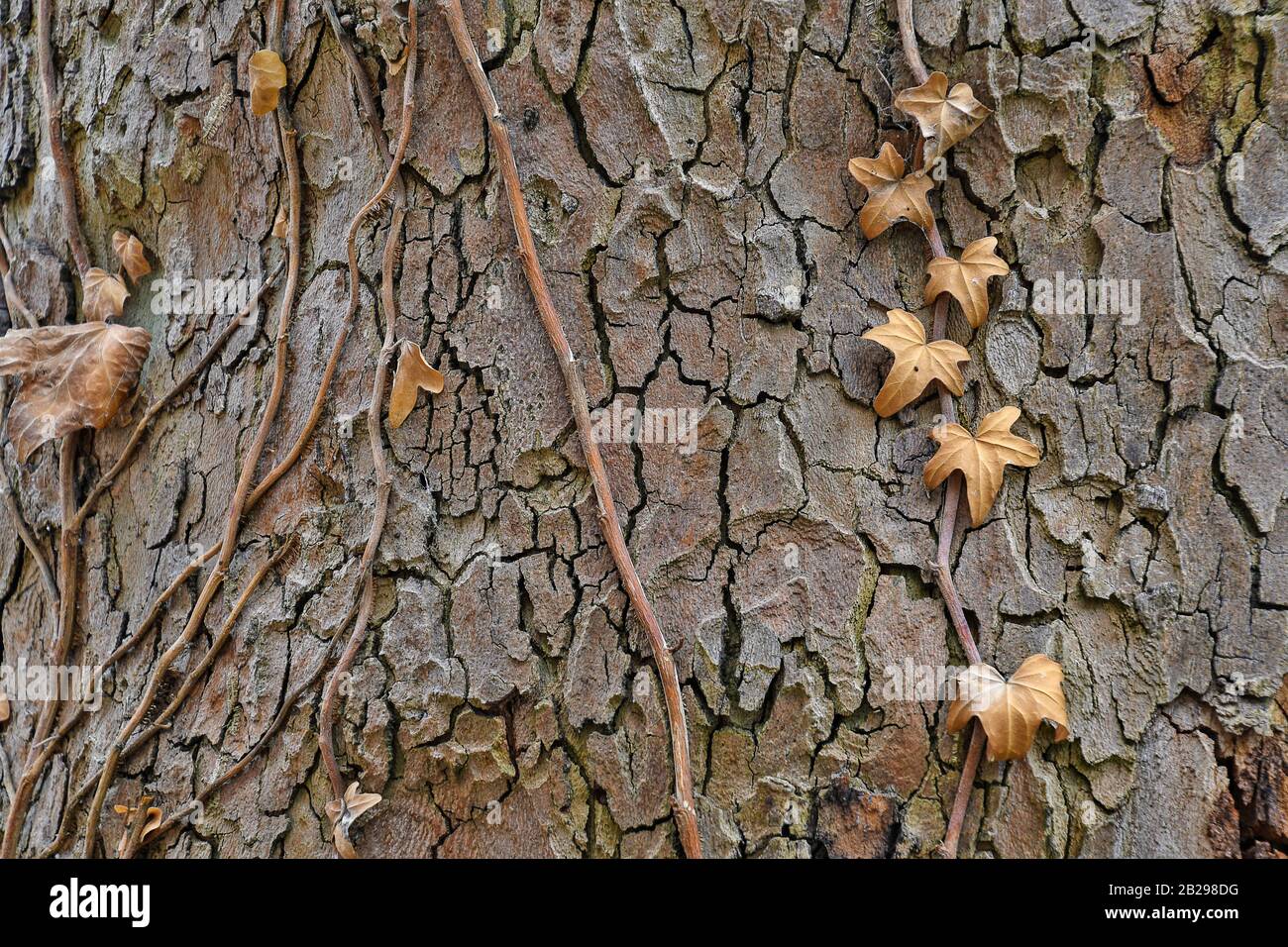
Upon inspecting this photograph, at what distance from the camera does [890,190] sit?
54.1 inches

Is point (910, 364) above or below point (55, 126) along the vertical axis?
below

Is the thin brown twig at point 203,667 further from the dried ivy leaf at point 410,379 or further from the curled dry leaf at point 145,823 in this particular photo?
the dried ivy leaf at point 410,379

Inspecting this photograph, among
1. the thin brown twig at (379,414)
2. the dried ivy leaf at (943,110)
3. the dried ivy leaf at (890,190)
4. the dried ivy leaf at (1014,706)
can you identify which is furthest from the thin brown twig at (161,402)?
the dried ivy leaf at (1014,706)

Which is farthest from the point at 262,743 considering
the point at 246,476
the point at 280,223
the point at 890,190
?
the point at 890,190

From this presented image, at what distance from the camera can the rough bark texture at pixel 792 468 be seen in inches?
52.2

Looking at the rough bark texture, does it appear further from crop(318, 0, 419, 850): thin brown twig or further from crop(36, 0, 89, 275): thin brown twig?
crop(36, 0, 89, 275): thin brown twig

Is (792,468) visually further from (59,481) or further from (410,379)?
(59,481)

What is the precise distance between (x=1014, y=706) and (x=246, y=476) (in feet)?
4.63

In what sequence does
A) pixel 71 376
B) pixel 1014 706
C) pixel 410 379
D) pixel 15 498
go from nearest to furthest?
1. pixel 1014 706
2. pixel 410 379
3. pixel 71 376
4. pixel 15 498

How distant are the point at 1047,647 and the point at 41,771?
1957mm

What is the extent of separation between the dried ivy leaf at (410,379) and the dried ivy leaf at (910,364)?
0.75 m

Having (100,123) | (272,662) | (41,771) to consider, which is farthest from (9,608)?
(100,123)

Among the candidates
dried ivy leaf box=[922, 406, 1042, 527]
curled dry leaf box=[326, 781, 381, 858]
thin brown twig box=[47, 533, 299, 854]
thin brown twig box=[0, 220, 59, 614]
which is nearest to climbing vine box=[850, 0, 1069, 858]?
dried ivy leaf box=[922, 406, 1042, 527]

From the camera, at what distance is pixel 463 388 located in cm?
141
